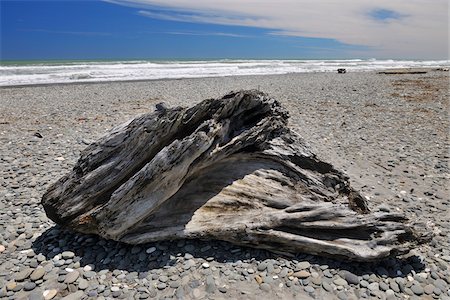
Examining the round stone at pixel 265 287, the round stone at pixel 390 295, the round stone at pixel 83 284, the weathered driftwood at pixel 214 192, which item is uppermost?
the weathered driftwood at pixel 214 192

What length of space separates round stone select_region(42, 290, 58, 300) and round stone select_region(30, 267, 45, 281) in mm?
304

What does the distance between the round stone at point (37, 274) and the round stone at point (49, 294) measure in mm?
304

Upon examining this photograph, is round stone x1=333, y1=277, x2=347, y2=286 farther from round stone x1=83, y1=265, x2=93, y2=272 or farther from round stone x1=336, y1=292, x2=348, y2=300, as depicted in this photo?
round stone x1=83, y1=265, x2=93, y2=272

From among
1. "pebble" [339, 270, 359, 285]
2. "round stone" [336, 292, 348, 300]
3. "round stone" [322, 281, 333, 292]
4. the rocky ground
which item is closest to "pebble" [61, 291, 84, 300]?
the rocky ground

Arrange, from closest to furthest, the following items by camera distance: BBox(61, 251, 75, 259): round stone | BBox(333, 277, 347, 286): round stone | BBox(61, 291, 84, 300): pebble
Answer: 1. BBox(61, 291, 84, 300): pebble
2. BBox(333, 277, 347, 286): round stone
3. BBox(61, 251, 75, 259): round stone

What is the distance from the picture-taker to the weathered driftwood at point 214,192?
420 cm

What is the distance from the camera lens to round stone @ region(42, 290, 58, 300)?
12.2 ft

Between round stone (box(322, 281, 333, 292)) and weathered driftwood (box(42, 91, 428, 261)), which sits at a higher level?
weathered driftwood (box(42, 91, 428, 261))

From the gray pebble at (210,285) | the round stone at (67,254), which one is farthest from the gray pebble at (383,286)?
the round stone at (67,254)

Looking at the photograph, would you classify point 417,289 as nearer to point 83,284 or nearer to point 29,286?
point 83,284

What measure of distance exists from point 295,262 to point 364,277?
2.78 feet

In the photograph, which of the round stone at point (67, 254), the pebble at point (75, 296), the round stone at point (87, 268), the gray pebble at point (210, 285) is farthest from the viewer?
the round stone at point (67, 254)

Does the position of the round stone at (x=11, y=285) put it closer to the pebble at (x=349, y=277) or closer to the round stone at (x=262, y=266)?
the round stone at (x=262, y=266)

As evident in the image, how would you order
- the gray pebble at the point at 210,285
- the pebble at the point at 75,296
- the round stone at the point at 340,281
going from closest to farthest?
the pebble at the point at 75,296 → the gray pebble at the point at 210,285 → the round stone at the point at 340,281
